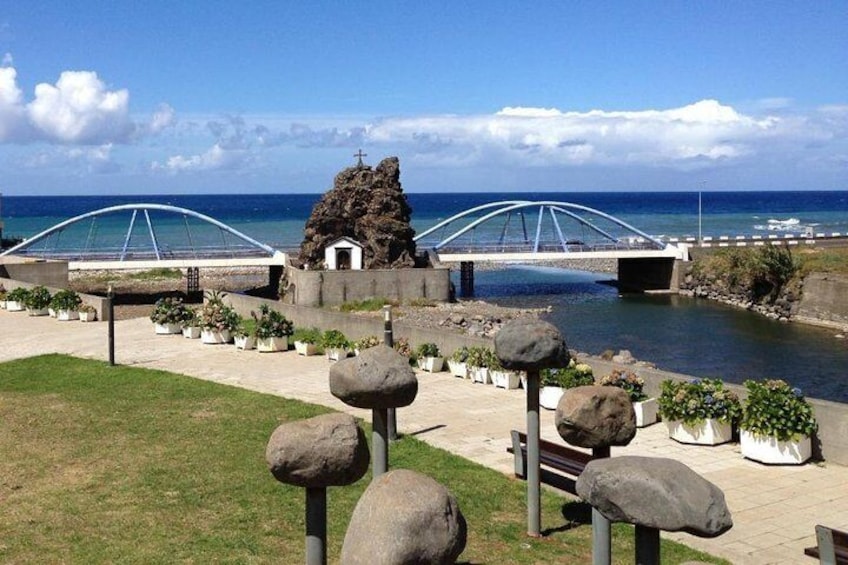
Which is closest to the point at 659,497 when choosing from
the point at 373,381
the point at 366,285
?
the point at 373,381

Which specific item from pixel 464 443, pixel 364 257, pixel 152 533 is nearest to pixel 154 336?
pixel 464 443

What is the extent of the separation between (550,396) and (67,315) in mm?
17743

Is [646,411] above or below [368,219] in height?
below

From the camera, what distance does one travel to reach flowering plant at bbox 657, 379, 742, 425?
12.3 m

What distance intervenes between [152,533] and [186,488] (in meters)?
1.47

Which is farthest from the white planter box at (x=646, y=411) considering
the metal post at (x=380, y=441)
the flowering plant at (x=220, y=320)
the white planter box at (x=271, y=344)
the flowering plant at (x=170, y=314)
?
the flowering plant at (x=170, y=314)

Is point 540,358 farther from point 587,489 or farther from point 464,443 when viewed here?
point 464,443

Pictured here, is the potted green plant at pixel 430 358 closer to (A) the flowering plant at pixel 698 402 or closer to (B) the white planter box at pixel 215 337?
(B) the white planter box at pixel 215 337

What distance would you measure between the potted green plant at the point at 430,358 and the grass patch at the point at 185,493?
12.9ft

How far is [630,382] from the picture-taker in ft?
45.8

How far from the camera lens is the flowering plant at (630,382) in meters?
13.8

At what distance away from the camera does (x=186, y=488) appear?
10445 millimetres

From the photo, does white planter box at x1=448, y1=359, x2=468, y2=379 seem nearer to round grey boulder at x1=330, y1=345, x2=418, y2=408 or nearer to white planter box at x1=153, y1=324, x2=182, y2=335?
white planter box at x1=153, y1=324, x2=182, y2=335

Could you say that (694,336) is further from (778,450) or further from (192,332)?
(778,450)
